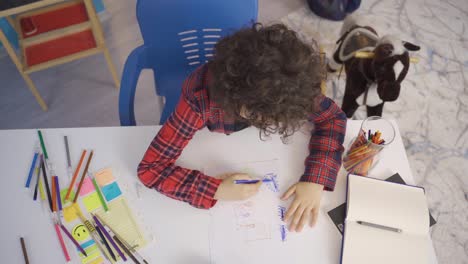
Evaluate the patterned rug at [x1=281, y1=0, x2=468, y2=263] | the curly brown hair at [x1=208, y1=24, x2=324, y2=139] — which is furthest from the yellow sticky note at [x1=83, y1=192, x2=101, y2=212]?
the patterned rug at [x1=281, y1=0, x2=468, y2=263]

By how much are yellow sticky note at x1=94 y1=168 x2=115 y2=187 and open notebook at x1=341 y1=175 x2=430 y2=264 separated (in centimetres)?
62

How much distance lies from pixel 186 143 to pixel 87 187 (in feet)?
0.94

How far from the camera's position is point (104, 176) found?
90 centimetres

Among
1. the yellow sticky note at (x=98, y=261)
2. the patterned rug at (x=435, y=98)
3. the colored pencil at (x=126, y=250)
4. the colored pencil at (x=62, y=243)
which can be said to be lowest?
the patterned rug at (x=435, y=98)

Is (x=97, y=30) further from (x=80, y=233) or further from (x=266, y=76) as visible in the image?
(x=266, y=76)

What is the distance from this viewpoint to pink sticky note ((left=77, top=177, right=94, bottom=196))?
88 cm

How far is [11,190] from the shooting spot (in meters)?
0.88

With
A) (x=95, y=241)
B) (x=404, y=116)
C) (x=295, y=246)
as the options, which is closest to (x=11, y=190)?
(x=95, y=241)

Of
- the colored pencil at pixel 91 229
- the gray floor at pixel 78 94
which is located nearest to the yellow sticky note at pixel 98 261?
the colored pencil at pixel 91 229

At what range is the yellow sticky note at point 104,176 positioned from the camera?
893 millimetres

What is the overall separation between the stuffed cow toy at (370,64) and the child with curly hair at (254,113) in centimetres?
57

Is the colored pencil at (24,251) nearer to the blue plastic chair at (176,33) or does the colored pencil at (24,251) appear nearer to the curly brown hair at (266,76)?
the blue plastic chair at (176,33)

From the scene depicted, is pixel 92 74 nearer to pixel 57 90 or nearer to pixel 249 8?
pixel 57 90

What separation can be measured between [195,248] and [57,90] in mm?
1518
